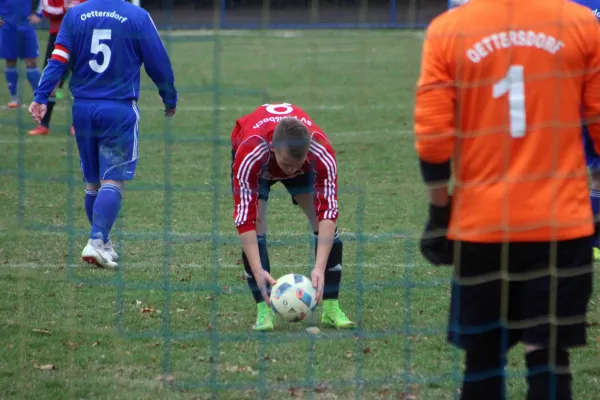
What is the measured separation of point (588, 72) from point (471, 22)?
A: 43 cm

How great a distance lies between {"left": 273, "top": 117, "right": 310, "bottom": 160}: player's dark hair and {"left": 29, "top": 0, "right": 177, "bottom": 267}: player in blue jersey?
203cm

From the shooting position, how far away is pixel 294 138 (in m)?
4.70

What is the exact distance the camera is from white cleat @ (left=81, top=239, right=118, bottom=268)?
6.47 meters

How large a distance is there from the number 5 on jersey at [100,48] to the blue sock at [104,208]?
30.2 inches

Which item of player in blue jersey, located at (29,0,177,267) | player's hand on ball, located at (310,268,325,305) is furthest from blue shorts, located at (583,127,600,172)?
player in blue jersey, located at (29,0,177,267)

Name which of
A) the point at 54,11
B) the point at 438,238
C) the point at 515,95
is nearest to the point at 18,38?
the point at 54,11

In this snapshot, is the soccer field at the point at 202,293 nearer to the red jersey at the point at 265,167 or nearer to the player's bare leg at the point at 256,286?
the player's bare leg at the point at 256,286

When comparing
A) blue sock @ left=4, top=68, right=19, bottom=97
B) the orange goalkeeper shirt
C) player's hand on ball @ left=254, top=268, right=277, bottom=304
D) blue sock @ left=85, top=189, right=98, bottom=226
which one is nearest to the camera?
the orange goalkeeper shirt

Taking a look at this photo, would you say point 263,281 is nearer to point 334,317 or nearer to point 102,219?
point 334,317

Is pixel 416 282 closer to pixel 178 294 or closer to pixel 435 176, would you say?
pixel 178 294

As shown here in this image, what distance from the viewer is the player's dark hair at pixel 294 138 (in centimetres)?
470

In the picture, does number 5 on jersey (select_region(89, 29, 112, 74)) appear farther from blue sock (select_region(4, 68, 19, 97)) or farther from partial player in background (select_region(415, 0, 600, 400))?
blue sock (select_region(4, 68, 19, 97))

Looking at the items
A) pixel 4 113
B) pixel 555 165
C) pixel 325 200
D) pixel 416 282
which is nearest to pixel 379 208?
pixel 416 282

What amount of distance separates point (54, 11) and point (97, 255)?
6122mm
